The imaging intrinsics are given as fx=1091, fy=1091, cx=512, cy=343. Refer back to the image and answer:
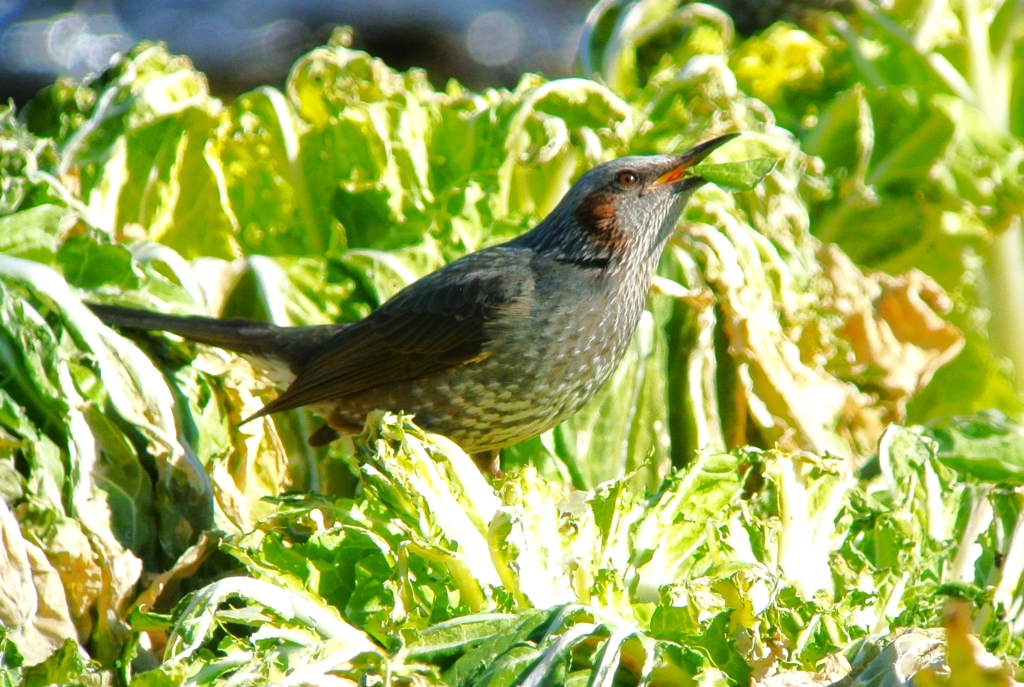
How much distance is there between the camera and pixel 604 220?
332 cm

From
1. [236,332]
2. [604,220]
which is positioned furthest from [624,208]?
[236,332]

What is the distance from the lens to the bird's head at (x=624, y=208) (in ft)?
10.9

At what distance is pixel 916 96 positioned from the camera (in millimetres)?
4430

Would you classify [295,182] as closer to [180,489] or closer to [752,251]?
[180,489]

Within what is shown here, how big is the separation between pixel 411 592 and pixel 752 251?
1900mm

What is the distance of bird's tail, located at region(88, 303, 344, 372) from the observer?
3131mm

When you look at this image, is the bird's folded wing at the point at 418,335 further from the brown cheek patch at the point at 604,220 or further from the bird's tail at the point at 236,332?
the brown cheek patch at the point at 604,220

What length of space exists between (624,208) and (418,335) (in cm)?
73

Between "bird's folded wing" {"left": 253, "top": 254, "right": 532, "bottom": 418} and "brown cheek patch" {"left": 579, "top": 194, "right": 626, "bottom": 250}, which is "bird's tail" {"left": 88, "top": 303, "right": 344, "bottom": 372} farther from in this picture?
"brown cheek patch" {"left": 579, "top": 194, "right": 626, "bottom": 250}

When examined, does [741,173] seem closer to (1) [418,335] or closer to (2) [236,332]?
(1) [418,335]

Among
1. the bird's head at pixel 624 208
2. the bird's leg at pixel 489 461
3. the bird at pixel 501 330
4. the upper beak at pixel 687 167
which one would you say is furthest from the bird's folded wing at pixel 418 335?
the upper beak at pixel 687 167

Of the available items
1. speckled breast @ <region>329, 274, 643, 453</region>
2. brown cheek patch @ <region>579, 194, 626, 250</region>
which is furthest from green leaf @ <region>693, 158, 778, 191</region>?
speckled breast @ <region>329, 274, 643, 453</region>

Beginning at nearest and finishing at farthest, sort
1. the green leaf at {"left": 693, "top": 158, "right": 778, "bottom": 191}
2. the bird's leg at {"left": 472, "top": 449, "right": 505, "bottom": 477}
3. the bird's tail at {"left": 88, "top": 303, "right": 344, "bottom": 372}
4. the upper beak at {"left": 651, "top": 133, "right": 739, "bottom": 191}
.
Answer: the bird's tail at {"left": 88, "top": 303, "right": 344, "bottom": 372}
the upper beak at {"left": 651, "top": 133, "right": 739, "bottom": 191}
the green leaf at {"left": 693, "top": 158, "right": 778, "bottom": 191}
the bird's leg at {"left": 472, "top": 449, "right": 505, "bottom": 477}

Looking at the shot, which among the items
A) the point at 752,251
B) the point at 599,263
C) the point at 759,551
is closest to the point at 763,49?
the point at 752,251
